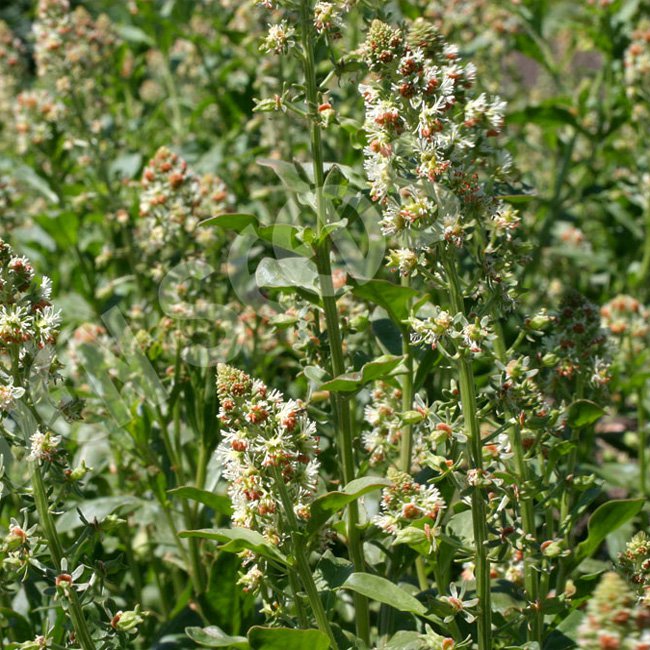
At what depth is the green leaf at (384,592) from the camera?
5.46ft

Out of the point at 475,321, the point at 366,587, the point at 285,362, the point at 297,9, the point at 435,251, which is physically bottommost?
the point at 366,587

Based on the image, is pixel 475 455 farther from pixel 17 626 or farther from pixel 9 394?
pixel 17 626

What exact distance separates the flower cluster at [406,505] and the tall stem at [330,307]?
0.60ft

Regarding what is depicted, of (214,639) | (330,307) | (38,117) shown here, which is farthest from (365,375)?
(38,117)

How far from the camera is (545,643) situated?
1894mm

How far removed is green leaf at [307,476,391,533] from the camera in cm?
161

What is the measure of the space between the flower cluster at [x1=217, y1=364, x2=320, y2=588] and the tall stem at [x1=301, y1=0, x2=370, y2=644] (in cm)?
27

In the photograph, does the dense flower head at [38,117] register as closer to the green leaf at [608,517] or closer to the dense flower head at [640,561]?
the green leaf at [608,517]

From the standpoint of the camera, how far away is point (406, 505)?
5.50 feet

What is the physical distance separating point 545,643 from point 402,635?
0.29 metres

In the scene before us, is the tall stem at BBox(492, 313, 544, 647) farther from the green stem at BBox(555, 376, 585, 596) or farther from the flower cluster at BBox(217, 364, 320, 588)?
the flower cluster at BBox(217, 364, 320, 588)

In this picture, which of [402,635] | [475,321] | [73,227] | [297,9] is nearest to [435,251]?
[475,321]

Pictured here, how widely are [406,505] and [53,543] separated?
0.63 metres

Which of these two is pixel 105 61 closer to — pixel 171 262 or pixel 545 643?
pixel 171 262
